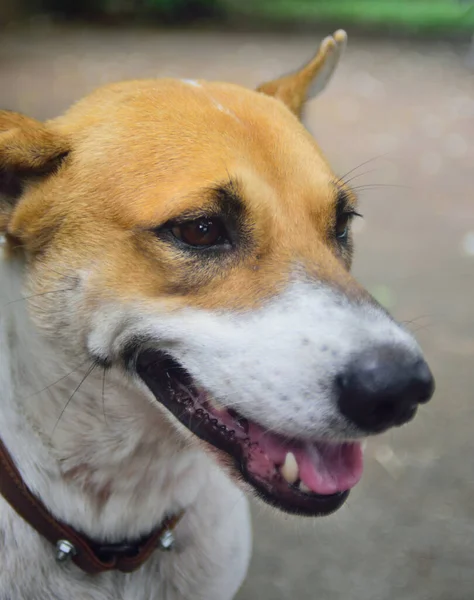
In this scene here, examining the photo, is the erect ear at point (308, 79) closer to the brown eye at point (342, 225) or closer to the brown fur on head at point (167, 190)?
the brown fur on head at point (167, 190)

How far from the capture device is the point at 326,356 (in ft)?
5.18

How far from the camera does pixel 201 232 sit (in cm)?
180

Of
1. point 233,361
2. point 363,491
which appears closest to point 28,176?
point 233,361

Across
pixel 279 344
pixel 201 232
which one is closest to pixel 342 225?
pixel 201 232

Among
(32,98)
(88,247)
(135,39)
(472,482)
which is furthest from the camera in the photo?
(135,39)

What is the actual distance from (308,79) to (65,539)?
1.63 metres

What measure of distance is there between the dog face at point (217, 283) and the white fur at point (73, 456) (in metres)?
0.09

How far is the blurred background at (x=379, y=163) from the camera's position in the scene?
10.3 ft

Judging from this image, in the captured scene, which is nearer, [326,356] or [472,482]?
[326,356]

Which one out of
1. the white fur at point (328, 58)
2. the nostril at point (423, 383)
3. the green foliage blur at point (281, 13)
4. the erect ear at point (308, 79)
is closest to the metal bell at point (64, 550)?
the nostril at point (423, 383)

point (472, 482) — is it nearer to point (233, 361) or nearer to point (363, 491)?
point (363, 491)

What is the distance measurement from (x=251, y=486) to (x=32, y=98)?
731cm

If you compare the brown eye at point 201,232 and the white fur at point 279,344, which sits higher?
the brown eye at point 201,232

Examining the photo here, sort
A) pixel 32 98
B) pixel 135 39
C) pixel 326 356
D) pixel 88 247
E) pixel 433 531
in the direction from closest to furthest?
pixel 326 356 < pixel 88 247 < pixel 433 531 < pixel 32 98 < pixel 135 39
